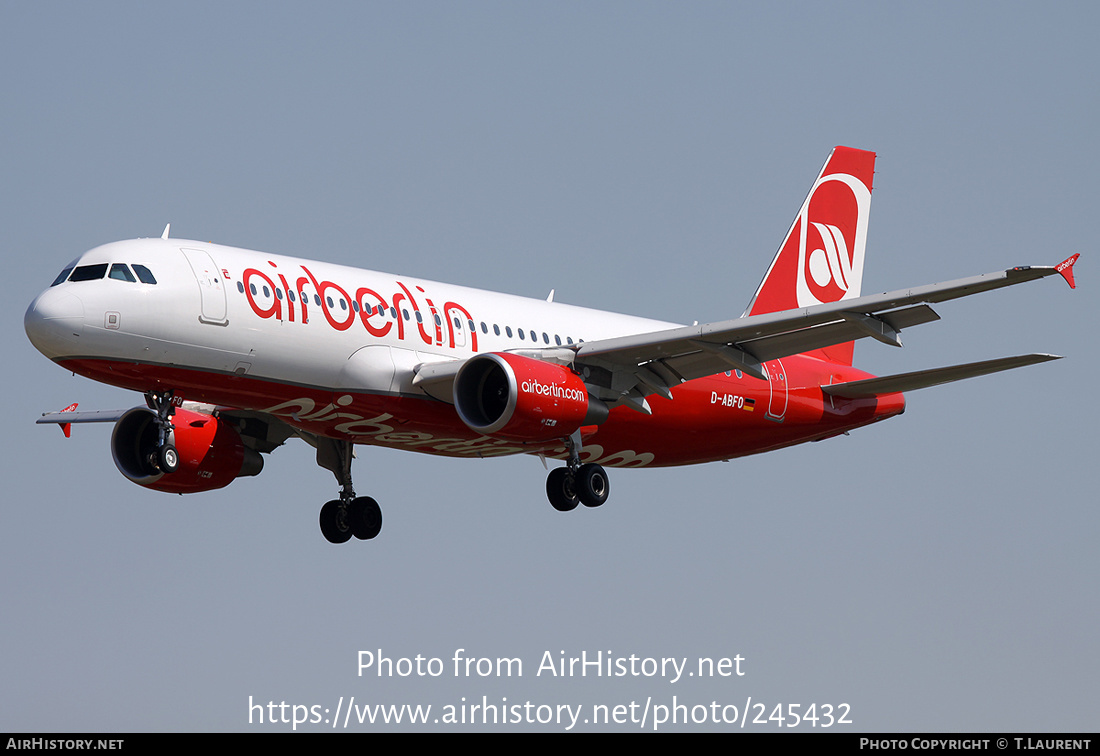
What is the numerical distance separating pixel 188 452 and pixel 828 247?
1884cm

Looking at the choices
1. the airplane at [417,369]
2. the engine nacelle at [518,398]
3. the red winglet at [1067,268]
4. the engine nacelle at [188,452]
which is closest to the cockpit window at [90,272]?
the airplane at [417,369]

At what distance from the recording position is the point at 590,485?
3575 cm

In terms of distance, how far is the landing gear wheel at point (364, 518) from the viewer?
39375 mm

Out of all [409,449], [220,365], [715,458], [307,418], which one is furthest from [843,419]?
[220,365]

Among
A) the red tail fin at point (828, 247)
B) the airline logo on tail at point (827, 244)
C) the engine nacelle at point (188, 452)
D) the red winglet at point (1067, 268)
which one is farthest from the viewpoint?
the airline logo on tail at point (827, 244)

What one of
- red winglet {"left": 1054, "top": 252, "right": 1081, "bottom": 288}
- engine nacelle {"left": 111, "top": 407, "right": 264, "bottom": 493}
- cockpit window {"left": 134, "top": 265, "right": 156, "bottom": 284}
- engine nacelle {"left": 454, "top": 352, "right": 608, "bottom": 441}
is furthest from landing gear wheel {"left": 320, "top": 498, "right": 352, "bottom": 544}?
red winglet {"left": 1054, "top": 252, "right": 1081, "bottom": 288}

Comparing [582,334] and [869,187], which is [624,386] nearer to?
[582,334]

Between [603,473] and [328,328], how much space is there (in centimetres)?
739

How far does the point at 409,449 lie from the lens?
37.0 m

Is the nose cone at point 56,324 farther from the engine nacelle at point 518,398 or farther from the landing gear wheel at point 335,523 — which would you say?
the landing gear wheel at point 335,523

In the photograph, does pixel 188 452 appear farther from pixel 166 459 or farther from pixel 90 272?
pixel 90 272

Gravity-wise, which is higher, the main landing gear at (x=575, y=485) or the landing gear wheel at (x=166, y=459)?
the main landing gear at (x=575, y=485)

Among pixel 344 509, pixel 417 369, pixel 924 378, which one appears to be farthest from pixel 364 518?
pixel 924 378

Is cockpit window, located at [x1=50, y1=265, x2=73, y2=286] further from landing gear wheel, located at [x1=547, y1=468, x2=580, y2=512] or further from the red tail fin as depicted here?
the red tail fin
